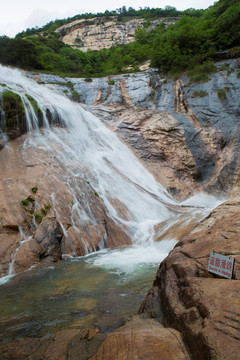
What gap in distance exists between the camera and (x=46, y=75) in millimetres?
22094

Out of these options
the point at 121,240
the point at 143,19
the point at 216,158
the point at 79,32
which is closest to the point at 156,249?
the point at 121,240

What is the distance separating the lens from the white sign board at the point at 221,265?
2.74 m

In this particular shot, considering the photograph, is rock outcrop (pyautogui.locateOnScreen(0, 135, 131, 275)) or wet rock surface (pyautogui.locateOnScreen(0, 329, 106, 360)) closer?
wet rock surface (pyautogui.locateOnScreen(0, 329, 106, 360))

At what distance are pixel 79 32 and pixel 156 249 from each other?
209 feet

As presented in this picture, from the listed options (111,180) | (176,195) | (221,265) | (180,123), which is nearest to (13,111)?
(111,180)

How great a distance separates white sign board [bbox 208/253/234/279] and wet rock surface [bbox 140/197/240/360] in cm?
7

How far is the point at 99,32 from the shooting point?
189 ft

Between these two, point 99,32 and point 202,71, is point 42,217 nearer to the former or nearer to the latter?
point 202,71

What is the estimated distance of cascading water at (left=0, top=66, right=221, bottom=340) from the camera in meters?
8.59

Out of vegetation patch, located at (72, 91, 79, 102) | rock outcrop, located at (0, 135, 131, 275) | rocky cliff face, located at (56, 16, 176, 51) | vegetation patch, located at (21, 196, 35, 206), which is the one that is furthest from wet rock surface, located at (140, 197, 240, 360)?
rocky cliff face, located at (56, 16, 176, 51)

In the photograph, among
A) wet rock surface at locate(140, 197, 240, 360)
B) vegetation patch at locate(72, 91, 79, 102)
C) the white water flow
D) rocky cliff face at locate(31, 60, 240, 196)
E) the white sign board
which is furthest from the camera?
vegetation patch at locate(72, 91, 79, 102)

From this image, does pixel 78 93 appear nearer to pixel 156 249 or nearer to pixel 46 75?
pixel 46 75

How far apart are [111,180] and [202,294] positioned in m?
10.2

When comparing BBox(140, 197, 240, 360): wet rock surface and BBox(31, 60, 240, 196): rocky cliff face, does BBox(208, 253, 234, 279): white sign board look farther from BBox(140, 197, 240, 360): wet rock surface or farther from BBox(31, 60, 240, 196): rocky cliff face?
BBox(31, 60, 240, 196): rocky cliff face
